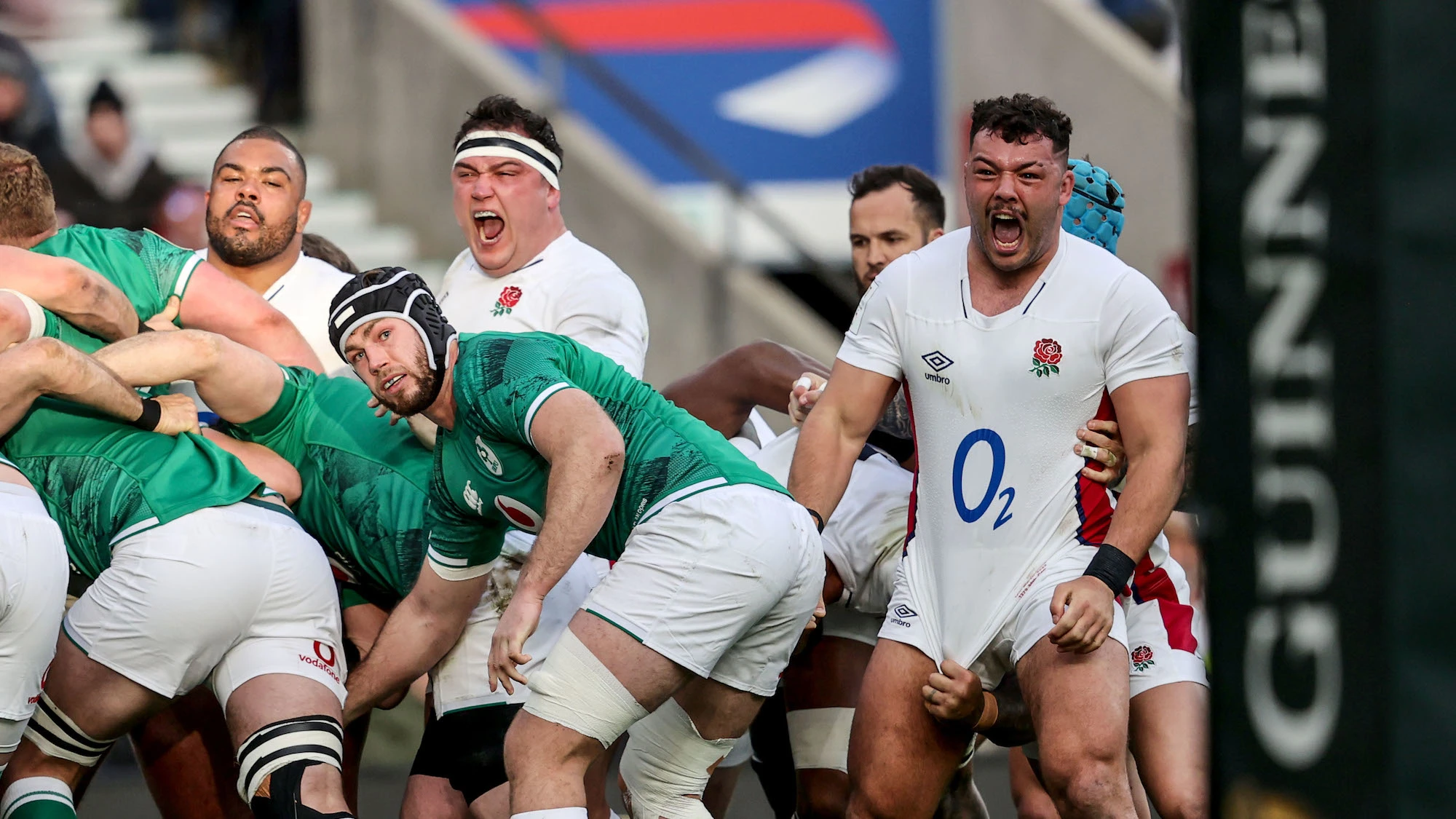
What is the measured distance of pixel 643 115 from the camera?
10359 mm

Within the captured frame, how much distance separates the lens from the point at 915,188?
563cm

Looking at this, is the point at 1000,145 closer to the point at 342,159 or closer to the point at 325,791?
the point at 325,791

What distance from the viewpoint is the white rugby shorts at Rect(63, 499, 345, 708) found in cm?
432

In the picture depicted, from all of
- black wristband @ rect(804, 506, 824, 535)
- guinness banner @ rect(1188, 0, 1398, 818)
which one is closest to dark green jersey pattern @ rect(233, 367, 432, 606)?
black wristband @ rect(804, 506, 824, 535)

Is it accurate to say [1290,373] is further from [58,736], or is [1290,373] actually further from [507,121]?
[507,121]

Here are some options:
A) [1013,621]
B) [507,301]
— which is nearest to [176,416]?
[507,301]

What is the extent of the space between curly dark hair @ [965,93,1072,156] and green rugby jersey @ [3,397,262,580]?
2186mm

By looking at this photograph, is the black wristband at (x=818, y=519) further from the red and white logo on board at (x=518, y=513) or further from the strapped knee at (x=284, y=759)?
the strapped knee at (x=284, y=759)

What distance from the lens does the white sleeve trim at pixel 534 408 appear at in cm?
390

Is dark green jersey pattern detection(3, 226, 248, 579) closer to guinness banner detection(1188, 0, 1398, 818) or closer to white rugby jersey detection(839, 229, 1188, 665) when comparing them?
white rugby jersey detection(839, 229, 1188, 665)

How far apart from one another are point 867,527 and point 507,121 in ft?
5.73

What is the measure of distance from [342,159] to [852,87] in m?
3.46

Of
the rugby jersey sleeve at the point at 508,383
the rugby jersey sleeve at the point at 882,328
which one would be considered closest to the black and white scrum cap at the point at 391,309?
Answer: the rugby jersey sleeve at the point at 508,383

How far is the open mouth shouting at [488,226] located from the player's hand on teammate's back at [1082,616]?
227 centimetres
